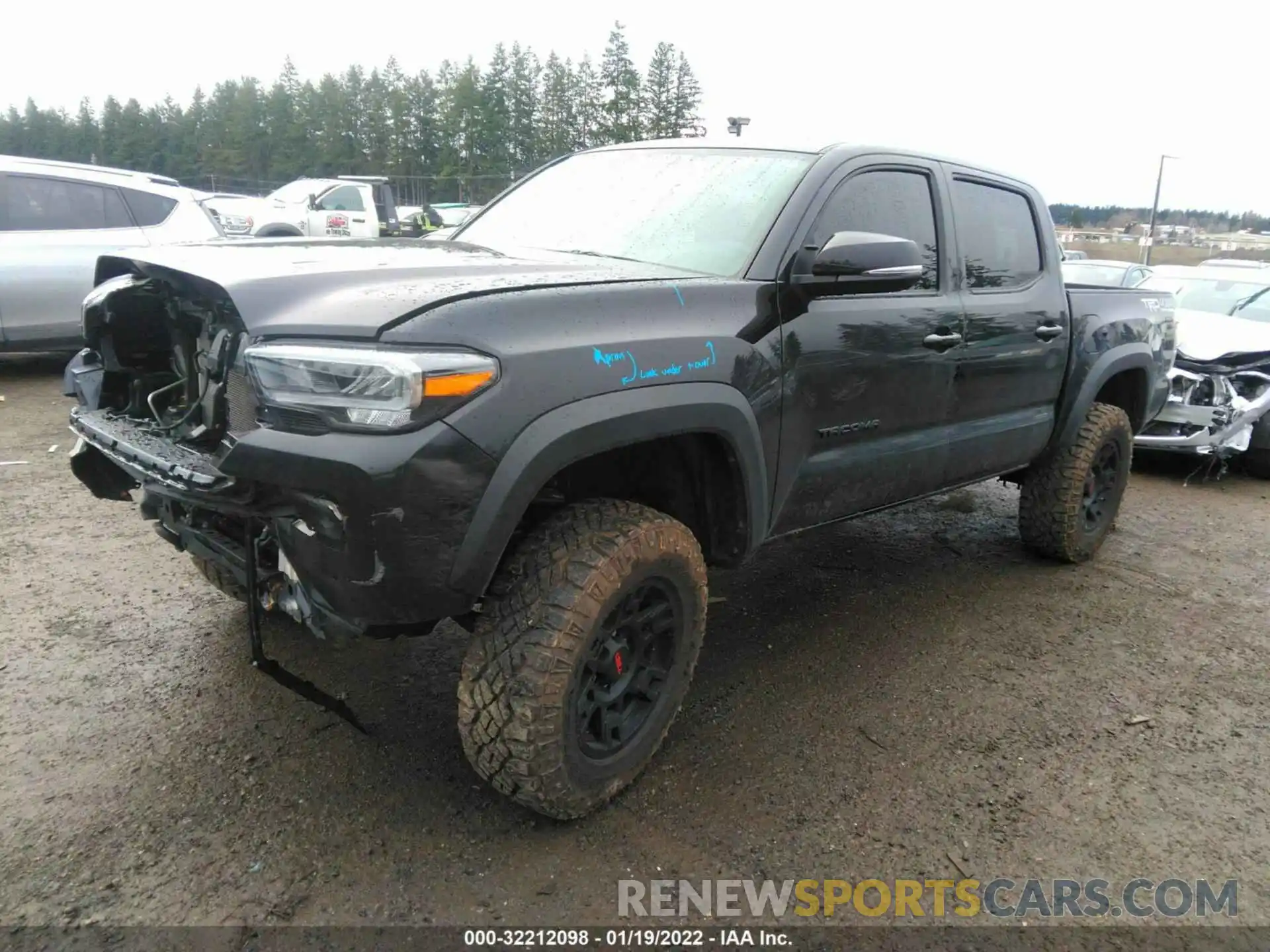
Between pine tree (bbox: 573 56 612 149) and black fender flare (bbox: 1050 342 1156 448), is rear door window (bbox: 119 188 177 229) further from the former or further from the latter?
pine tree (bbox: 573 56 612 149)

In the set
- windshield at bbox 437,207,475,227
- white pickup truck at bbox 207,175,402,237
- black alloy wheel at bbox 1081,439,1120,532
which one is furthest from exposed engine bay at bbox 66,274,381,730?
windshield at bbox 437,207,475,227

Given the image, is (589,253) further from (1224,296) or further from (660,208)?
(1224,296)

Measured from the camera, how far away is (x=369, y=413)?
1.97 m

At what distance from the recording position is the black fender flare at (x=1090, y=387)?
441 centimetres

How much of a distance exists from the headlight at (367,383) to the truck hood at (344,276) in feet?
0.22

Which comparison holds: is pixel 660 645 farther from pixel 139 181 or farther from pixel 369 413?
pixel 139 181

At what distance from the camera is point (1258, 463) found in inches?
273

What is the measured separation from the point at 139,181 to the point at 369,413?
26.0ft

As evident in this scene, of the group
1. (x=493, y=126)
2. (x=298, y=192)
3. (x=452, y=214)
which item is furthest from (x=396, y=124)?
(x=298, y=192)

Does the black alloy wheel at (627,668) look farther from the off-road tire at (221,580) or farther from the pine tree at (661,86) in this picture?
the pine tree at (661,86)

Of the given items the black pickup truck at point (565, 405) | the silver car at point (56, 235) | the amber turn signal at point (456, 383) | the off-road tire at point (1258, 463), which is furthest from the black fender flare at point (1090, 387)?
the silver car at point (56, 235)

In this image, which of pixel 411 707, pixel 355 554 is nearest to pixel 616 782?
pixel 411 707

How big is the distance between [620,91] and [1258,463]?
5608 centimetres

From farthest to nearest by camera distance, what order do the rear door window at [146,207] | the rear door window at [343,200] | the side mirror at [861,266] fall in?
1. the rear door window at [343,200]
2. the rear door window at [146,207]
3. the side mirror at [861,266]
